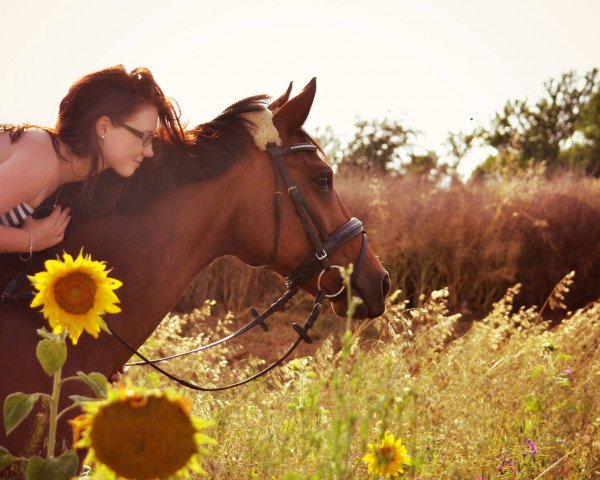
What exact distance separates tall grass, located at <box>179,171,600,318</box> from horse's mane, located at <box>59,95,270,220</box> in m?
4.58

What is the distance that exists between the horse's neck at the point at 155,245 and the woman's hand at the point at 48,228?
9cm

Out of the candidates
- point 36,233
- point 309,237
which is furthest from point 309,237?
point 36,233

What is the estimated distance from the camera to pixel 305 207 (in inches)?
113

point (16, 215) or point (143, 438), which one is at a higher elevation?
point (16, 215)

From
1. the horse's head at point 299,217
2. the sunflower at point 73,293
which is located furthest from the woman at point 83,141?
the sunflower at point 73,293

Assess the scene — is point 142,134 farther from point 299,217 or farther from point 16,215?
point 299,217

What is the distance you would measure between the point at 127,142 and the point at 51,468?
1.42 meters

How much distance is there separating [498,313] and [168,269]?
8.82ft

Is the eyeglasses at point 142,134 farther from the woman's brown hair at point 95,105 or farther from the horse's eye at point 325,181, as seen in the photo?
the horse's eye at point 325,181

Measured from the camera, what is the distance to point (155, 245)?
258 cm

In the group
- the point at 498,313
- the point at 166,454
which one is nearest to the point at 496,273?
the point at 498,313

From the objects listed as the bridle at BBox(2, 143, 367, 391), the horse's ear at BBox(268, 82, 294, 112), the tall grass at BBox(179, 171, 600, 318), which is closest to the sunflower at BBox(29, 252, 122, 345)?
the bridle at BBox(2, 143, 367, 391)

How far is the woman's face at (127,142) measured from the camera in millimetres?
2471

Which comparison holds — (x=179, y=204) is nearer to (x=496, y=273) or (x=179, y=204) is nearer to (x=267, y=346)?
(x=267, y=346)
